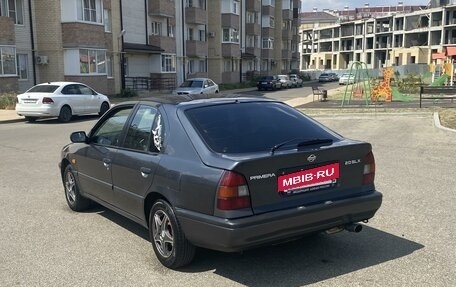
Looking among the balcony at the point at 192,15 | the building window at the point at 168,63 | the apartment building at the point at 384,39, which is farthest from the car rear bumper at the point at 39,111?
the apartment building at the point at 384,39

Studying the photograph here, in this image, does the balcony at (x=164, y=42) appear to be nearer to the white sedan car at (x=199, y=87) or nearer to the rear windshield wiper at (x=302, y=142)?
the white sedan car at (x=199, y=87)

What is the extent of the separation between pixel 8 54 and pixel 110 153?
25586 millimetres

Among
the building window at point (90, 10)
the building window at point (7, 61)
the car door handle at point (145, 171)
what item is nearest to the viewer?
the car door handle at point (145, 171)

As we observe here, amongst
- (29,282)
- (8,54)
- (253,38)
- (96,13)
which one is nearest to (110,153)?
(29,282)

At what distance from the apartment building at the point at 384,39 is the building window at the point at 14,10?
245ft

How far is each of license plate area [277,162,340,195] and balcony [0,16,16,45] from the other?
26963 mm

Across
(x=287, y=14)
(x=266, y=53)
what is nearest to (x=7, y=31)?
(x=266, y=53)

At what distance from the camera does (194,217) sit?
399 centimetres

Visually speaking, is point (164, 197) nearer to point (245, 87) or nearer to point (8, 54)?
point (8, 54)

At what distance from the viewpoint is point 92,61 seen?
31469 mm

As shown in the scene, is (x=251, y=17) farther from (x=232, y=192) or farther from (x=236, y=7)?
(x=232, y=192)

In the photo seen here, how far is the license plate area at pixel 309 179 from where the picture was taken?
4031 mm

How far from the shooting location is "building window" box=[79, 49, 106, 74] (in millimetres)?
30766

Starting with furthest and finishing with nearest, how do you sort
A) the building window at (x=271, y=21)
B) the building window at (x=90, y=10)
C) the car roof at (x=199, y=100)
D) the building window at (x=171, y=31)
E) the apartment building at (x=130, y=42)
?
the building window at (x=271, y=21)
the building window at (x=171, y=31)
the building window at (x=90, y=10)
the apartment building at (x=130, y=42)
the car roof at (x=199, y=100)
